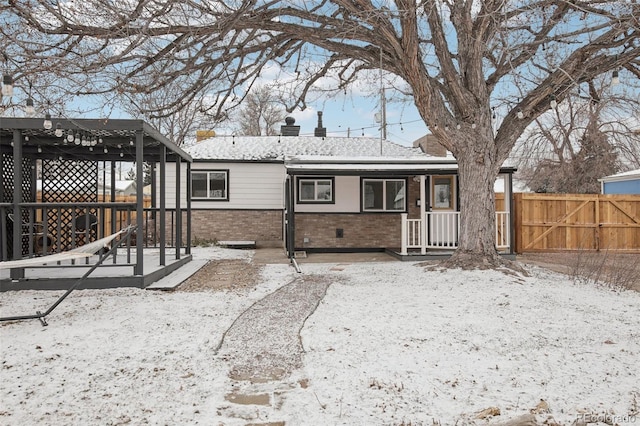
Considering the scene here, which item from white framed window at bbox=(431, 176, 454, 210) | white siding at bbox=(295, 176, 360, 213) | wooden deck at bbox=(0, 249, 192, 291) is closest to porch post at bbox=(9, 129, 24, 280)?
wooden deck at bbox=(0, 249, 192, 291)

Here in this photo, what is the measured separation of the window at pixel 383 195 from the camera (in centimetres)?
1409

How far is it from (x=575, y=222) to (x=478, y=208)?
7.40 metres

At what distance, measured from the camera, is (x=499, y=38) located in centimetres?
818

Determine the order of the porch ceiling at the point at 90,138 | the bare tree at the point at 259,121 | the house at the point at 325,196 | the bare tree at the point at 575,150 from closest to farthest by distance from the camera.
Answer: the porch ceiling at the point at 90,138 → the house at the point at 325,196 → the bare tree at the point at 575,150 → the bare tree at the point at 259,121

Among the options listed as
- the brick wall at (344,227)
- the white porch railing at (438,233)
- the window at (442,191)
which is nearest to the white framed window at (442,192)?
the window at (442,191)

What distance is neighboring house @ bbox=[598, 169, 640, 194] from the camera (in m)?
18.4

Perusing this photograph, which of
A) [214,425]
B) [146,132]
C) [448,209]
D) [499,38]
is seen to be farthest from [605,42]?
[214,425]

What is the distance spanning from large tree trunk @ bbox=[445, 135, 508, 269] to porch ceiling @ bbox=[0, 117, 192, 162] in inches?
229

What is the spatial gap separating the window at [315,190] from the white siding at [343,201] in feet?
0.52

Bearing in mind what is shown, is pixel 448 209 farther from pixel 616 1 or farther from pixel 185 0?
pixel 185 0

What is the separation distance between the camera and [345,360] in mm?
4078

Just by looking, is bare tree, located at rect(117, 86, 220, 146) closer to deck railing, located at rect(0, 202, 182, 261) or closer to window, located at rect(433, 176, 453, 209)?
deck railing, located at rect(0, 202, 182, 261)

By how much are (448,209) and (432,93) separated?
545 centimetres

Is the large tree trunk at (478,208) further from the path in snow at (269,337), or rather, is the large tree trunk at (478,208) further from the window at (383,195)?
the window at (383,195)
